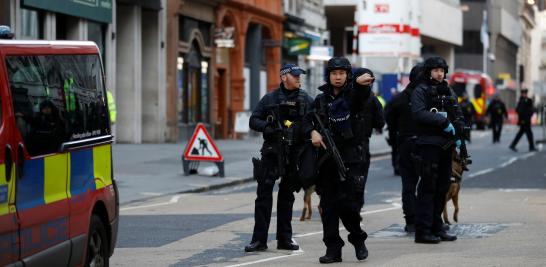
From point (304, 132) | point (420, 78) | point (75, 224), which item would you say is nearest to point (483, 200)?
point (420, 78)

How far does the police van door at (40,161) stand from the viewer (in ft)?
30.1

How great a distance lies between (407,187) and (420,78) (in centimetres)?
178

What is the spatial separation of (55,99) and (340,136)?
134 inches

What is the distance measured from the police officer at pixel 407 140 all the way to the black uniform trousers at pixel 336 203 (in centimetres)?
226

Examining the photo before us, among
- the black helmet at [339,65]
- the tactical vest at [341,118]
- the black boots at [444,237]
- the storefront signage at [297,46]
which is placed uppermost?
the storefront signage at [297,46]

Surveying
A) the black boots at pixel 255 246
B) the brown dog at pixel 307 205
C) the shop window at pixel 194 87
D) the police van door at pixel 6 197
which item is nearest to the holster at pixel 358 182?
the black boots at pixel 255 246

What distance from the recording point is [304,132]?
12.7 metres

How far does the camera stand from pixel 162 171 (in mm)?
28797

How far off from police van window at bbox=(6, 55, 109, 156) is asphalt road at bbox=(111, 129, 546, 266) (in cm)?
244

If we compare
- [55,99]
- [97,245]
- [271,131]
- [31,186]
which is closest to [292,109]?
[271,131]

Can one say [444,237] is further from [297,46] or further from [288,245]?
[297,46]

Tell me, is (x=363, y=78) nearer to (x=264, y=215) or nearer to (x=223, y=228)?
(x=264, y=215)

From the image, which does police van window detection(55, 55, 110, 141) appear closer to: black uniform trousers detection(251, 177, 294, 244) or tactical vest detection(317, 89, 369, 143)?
tactical vest detection(317, 89, 369, 143)

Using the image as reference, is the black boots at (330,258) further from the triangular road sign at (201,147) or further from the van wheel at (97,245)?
the triangular road sign at (201,147)
